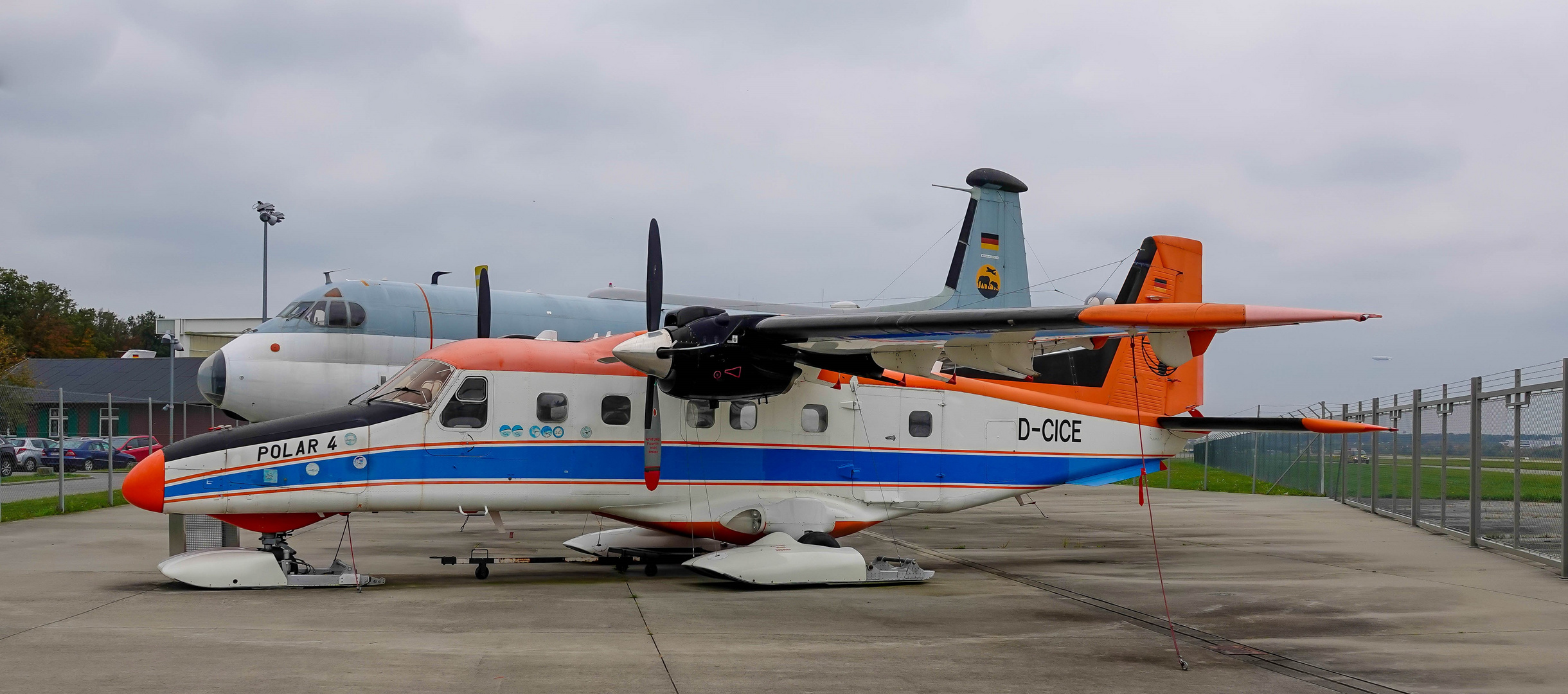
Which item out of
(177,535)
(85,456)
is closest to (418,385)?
(177,535)

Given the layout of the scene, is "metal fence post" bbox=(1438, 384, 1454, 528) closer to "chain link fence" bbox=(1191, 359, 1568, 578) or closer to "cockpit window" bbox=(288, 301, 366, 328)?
"chain link fence" bbox=(1191, 359, 1568, 578)

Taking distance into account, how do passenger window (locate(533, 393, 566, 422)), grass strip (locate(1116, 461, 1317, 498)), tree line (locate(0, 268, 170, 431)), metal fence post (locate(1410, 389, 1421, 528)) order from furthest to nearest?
tree line (locate(0, 268, 170, 431)), grass strip (locate(1116, 461, 1317, 498)), metal fence post (locate(1410, 389, 1421, 528)), passenger window (locate(533, 393, 566, 422))

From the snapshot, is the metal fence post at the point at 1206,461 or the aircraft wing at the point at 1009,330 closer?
the aircraft wing at the point at 1009,330

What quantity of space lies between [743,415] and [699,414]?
1.79 ft

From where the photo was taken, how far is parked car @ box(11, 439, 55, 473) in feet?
130

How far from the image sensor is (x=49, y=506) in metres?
22.2

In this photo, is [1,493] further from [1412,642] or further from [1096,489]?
[1096,489]

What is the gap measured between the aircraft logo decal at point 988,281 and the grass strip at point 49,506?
18236 mm

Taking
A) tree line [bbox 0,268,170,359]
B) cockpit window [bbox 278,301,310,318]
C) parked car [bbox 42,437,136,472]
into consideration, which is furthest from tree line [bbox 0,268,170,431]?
cockpit window [bbox 278,301,310,318]

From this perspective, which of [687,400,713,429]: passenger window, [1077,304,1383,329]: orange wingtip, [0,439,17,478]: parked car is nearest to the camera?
[1077,304,1383,329]: orange wingtip

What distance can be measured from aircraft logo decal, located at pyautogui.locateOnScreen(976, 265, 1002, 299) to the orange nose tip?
15834mm

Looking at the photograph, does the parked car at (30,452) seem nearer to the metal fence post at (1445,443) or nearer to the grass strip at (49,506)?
the grass strip at (49,506)

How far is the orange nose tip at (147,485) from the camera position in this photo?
1030 centimetres

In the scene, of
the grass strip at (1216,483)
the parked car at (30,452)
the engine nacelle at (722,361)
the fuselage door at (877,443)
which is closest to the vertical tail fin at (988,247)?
the grass strip at (1216,483)
